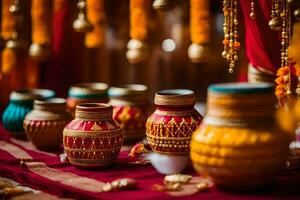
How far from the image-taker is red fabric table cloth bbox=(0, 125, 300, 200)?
4.75ft

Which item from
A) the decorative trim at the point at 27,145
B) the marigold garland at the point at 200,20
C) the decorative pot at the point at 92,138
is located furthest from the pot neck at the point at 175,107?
the decorative trim at the point at 27,145

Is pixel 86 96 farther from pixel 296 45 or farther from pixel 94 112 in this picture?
pixel 296 45

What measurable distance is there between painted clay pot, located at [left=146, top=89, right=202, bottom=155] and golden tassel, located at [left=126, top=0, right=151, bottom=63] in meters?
0.40

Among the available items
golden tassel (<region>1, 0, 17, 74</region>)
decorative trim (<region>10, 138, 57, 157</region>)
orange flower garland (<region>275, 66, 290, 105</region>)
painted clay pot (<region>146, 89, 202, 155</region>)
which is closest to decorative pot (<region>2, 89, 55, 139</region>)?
decorative trim (<region>10, 138, 57, 157</region>)

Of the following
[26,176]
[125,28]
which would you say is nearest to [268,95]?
[26,176]

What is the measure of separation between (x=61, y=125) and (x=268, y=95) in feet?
2.73

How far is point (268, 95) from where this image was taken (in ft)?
4.66

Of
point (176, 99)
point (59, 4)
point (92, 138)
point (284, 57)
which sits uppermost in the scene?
point (59, 4)

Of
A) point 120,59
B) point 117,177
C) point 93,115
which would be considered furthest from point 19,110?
point 120,59

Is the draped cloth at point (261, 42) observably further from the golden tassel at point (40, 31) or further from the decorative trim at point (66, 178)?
the golden tassel at point (40, 31)

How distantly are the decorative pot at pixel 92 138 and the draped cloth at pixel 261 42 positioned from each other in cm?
49

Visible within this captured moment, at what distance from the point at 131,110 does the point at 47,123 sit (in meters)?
0.31

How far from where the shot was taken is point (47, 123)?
201 cm

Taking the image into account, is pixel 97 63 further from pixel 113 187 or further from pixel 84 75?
pixel 113 187
